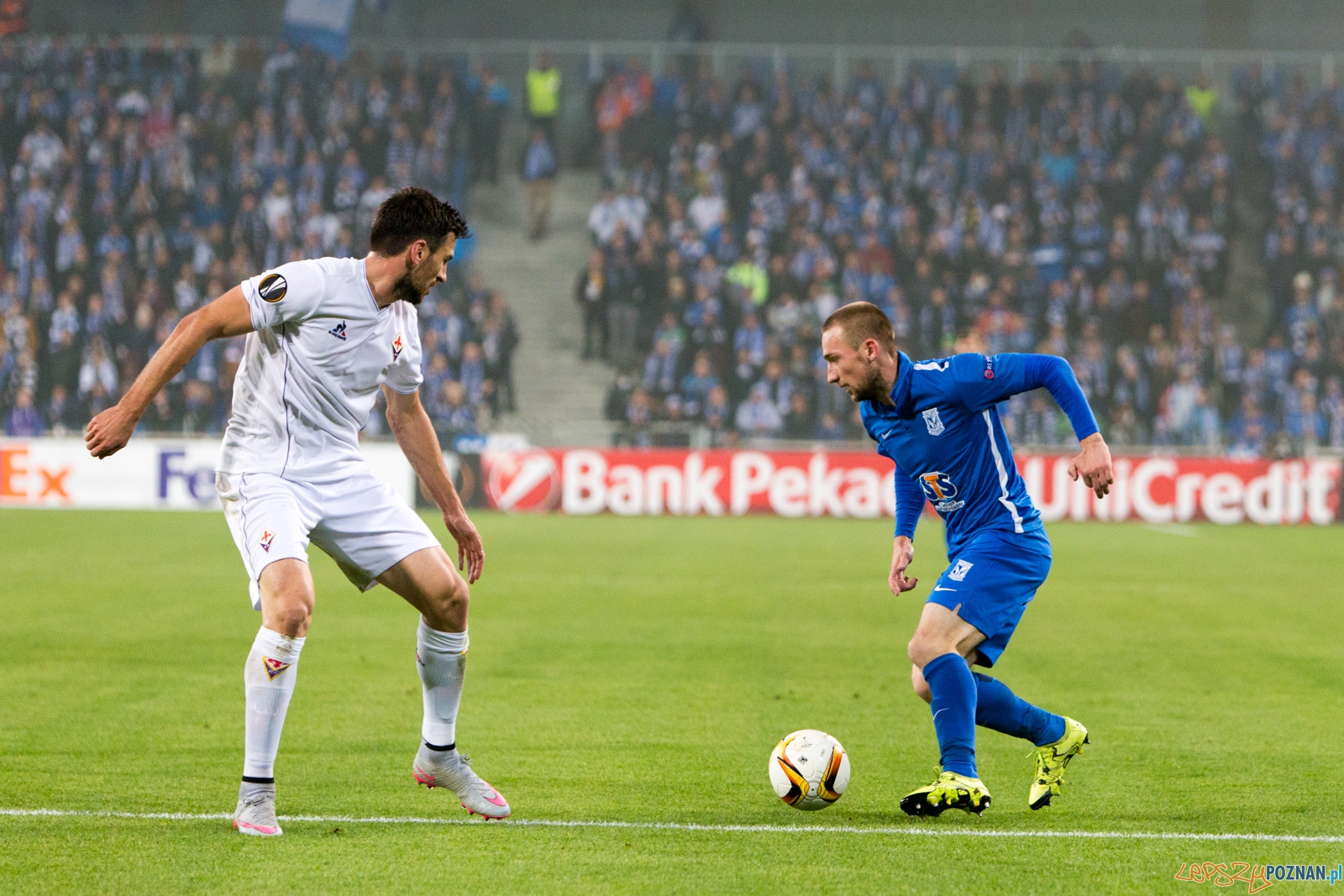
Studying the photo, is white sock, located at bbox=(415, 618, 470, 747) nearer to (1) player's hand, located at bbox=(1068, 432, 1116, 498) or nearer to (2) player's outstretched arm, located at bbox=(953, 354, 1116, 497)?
(2) player's outstretched arm, located at bbox=(953, 354, 1116, 497)

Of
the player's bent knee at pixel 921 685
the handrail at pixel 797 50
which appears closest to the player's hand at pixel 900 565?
the player's bent knee at pixel 921 685

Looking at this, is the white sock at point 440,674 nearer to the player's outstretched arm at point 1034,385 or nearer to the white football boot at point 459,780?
the white football boot at point 459,780

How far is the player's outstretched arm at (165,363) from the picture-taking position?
4.58 m

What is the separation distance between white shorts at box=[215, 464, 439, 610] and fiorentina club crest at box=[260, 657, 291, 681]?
8.3 inches

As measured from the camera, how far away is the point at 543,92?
28.0 meters

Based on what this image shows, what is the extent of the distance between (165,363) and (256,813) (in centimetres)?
148

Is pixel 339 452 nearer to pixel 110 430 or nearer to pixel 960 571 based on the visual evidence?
pixel 110 430

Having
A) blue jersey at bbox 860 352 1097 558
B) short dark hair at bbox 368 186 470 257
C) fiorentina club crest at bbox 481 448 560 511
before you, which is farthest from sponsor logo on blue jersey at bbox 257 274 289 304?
fiorentina club crest at bbox 481 448 560 511

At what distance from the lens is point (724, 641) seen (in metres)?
9.55

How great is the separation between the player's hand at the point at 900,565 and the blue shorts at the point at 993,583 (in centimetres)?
21

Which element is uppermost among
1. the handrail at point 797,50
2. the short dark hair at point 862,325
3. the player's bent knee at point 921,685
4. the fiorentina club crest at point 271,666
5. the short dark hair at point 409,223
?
the handrail at point 797,50

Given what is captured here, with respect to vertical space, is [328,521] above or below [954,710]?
above

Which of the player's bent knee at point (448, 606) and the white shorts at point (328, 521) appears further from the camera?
the player's bent knee at point (448, 606)

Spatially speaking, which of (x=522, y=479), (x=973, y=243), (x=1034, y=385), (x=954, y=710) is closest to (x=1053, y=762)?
(x=954, y=710)
